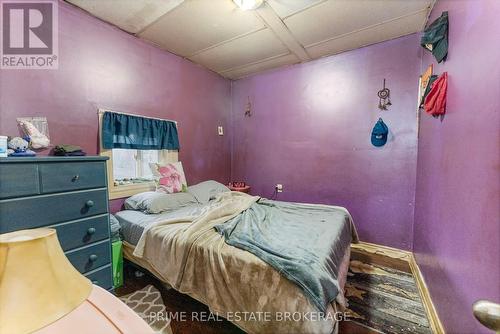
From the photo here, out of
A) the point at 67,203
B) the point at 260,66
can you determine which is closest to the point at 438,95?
the point at 260,66

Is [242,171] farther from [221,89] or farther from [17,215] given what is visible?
[17,215]

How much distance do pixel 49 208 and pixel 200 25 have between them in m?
2.15

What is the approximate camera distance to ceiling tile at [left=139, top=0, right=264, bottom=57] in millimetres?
2039

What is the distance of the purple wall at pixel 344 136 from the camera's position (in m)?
2.54

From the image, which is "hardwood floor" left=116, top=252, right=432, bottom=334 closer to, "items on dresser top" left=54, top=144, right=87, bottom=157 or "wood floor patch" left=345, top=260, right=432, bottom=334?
"wood floor patch" left=345, top=260, right=432, bottom=334

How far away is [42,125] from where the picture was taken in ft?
5.80

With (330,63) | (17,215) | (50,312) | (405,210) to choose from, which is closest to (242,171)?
(330,63)

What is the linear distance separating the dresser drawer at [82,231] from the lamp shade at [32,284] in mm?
1260

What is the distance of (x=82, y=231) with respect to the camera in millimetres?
1531

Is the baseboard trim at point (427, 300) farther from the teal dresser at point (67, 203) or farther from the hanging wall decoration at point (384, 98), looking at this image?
the teal dresser at point (67, 203)

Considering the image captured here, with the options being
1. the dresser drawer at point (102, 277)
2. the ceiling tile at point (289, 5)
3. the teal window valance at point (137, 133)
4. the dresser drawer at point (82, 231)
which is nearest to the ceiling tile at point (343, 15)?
the ceiling tile at point (289, 5)

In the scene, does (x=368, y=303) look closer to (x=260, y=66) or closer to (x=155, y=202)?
(x=155, y=202)

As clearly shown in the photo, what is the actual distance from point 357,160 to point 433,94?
4.24 feet

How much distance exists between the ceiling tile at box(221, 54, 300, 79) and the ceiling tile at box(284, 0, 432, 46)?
0.61 m
